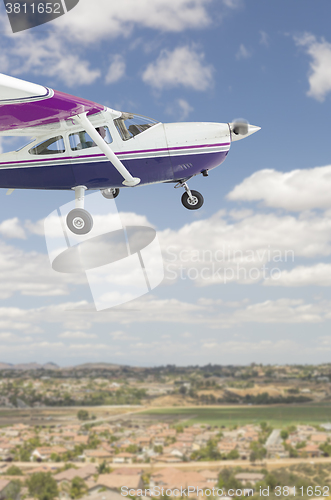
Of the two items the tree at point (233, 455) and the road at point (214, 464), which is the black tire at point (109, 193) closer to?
the road at point (214, 464)

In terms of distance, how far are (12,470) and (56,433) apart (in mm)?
16487

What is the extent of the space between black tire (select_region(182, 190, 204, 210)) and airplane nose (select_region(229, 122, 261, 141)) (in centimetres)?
115

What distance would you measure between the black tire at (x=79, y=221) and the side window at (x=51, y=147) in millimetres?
1097

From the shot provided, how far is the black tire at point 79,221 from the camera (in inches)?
302

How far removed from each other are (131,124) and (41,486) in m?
154

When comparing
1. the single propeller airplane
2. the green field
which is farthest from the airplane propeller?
the green field

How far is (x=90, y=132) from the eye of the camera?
23.9 ft

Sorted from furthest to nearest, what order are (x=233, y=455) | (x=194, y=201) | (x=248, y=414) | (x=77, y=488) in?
(x=248, y=414) < (x=233, y=455) < (x=77, y=488) < (x=194, y=201)

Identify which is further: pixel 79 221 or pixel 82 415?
pixel 82 415

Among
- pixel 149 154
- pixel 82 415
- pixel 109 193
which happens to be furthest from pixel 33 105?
pixel 82 415

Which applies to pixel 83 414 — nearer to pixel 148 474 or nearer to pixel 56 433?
pixel 56 433

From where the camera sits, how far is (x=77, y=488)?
5079 inches

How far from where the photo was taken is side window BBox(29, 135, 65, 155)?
306 inches

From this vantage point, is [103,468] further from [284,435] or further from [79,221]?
[79,221]
